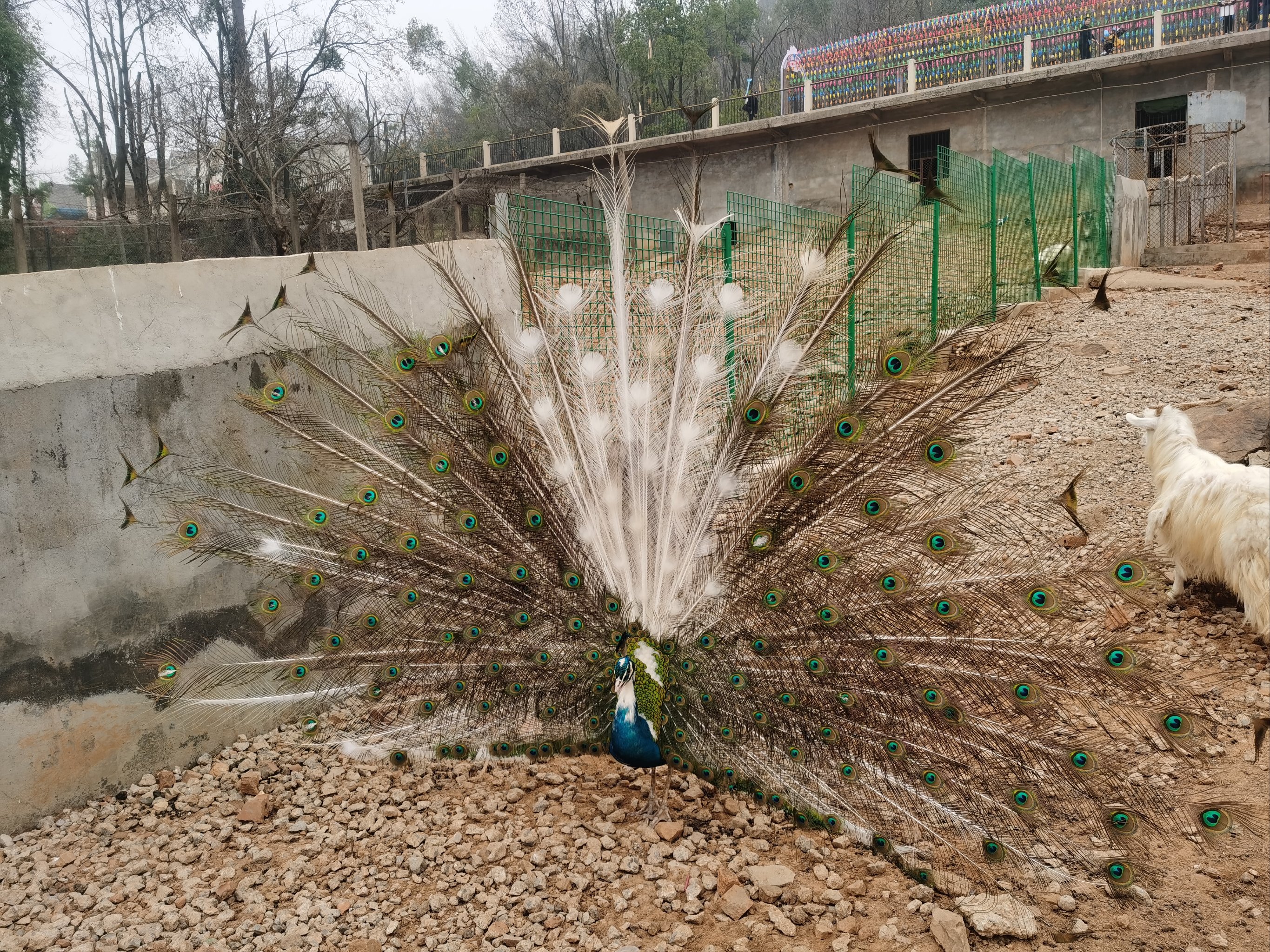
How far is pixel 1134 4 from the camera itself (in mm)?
22016

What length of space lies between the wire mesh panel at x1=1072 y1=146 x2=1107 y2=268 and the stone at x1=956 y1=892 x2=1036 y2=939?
12.7m

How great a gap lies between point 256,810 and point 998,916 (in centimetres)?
273

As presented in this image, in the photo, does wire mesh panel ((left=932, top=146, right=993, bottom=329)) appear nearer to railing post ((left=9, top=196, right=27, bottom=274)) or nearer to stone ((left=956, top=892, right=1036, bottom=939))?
stone ((left=956, top=892, right=1036, bottom=939))

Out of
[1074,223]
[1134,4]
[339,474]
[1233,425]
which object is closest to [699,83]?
[1134,4]

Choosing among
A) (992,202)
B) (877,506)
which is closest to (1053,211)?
(992,202)

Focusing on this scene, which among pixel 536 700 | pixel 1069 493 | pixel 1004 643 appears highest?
pixel 1069 493

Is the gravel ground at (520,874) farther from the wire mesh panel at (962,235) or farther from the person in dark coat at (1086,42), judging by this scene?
the person in dark coat at (1086,42)

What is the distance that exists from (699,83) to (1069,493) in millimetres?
30870

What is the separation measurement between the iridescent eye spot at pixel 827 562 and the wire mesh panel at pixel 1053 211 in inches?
405

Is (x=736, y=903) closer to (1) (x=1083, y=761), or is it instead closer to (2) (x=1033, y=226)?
(1) (x=1083, y=761)

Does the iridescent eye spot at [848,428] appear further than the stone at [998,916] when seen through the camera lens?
Yes

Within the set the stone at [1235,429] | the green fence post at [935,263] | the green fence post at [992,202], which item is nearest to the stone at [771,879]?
the stone at [1235,429]

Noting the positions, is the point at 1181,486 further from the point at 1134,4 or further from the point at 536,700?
the point at 1134,4

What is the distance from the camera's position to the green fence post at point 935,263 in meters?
8.66
